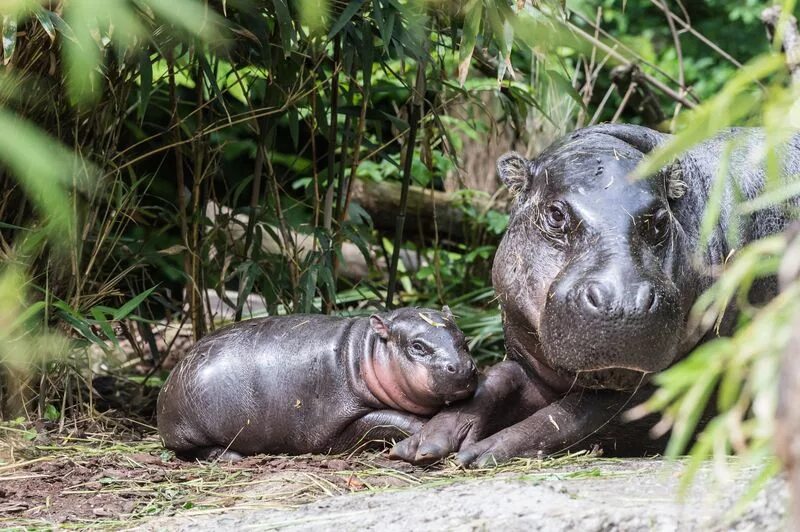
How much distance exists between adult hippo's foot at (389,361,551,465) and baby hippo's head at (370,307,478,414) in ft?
0.29

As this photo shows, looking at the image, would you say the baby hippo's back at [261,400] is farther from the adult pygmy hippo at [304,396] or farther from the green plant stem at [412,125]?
the green plant stem at [412,125]

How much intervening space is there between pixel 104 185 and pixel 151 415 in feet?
4.14

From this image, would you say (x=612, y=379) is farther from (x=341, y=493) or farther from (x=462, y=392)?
(x=341, y=493)

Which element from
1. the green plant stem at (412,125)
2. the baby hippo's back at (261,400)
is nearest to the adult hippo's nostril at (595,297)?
the baby hippo's back at (261,400)

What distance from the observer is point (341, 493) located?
388 centimetres

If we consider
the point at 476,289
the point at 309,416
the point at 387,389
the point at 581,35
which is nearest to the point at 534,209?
the point at 387,389

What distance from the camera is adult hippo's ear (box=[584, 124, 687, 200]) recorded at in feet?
15.1

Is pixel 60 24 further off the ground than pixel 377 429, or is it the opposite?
pixel 60 24

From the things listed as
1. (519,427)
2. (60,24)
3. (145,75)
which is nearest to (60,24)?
(60,24)

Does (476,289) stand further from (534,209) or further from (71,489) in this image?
(71,489)

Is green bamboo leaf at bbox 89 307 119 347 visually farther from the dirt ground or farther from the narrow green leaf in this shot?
the narrow green leaf

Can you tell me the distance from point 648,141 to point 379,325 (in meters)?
1.45

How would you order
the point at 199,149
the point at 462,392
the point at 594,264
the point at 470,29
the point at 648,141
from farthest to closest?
the point at 199,149 < the point at 648,141 < the point at 462,392 < the point at 470,29 < the point at 594,264

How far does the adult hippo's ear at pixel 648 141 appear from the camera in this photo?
4.62 metres
